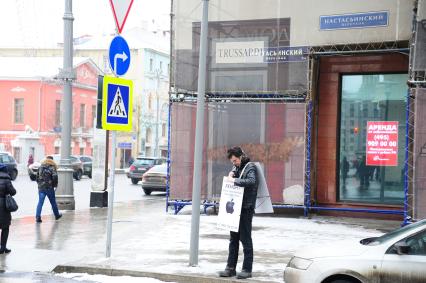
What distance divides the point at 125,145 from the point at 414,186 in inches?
2124

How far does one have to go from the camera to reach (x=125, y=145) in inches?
2581

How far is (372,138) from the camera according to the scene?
15.6 meters

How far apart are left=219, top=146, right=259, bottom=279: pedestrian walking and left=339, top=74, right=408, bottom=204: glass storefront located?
799 cm

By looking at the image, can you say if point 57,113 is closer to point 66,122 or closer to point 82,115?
point 82,115

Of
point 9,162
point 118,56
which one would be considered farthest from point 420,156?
point 9,162

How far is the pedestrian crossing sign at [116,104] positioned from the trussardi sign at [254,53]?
6487mm

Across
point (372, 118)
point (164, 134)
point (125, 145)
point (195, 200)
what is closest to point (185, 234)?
point (195, 200)

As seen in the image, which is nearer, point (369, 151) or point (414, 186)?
point (414, 186)

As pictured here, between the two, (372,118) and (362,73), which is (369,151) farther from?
(362,73)

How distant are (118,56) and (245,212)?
10.9 feet

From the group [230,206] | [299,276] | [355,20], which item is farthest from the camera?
[355,20]

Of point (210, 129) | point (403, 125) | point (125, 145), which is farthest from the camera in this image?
point (125, 145)

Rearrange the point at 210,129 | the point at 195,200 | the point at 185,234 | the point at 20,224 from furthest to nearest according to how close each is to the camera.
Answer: the point at 210,129
the point at 20,224
the point at 185,234
the point at 195,200

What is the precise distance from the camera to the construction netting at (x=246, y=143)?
1570cm
